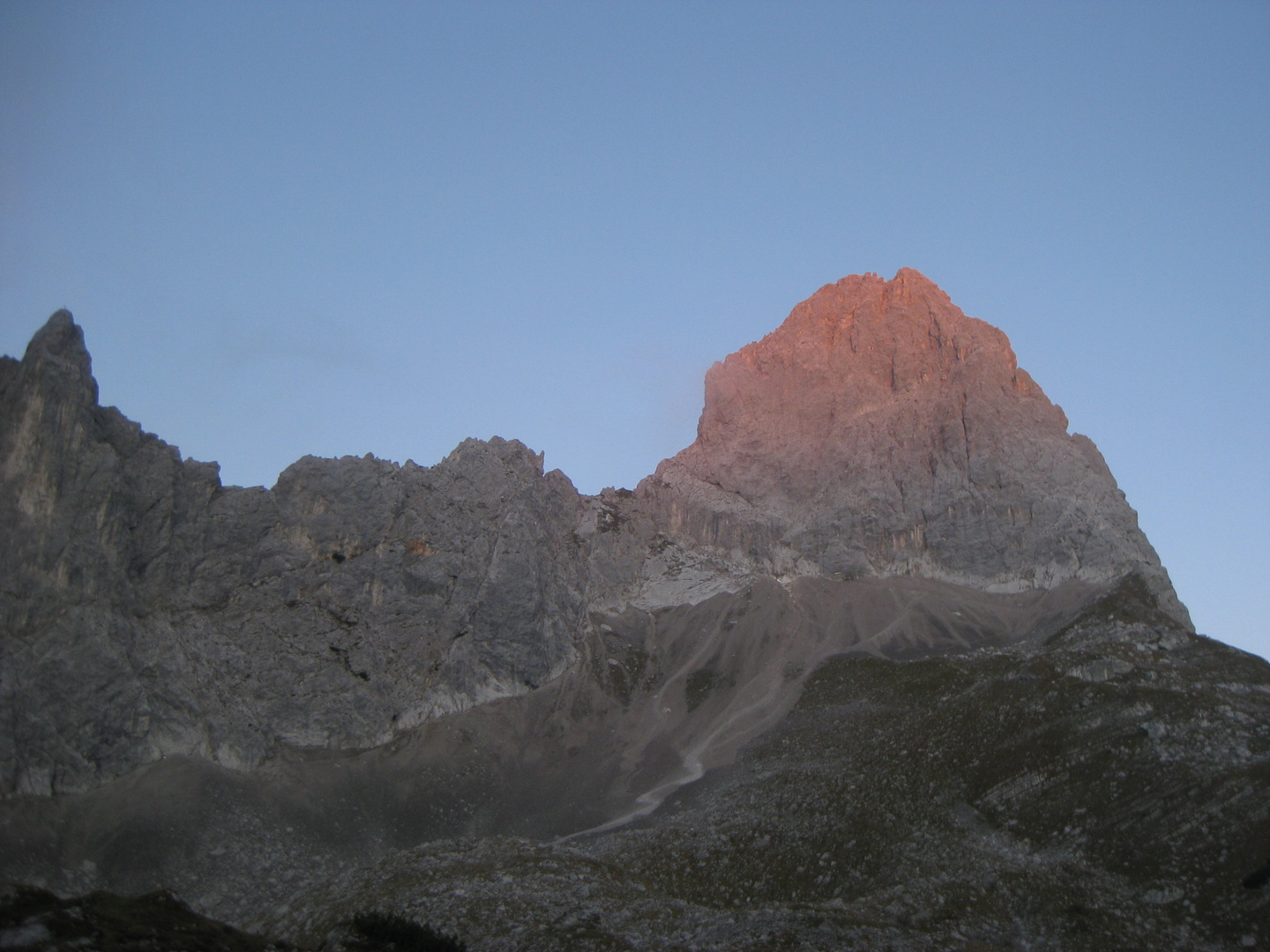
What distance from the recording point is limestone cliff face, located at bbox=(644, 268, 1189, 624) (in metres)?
134

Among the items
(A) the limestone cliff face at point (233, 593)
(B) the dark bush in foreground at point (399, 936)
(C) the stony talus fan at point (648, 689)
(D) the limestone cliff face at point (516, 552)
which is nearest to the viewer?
(B) the dark bush in foreground at point (399, 936)

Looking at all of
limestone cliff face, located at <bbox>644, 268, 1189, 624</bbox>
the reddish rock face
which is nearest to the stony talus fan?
limestone cliff face, located at <bbox>644, 268, 1189, 624</bbox>

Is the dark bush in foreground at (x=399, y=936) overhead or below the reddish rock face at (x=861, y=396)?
below

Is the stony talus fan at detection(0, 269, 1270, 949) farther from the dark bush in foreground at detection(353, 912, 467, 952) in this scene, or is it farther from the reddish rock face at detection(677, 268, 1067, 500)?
the reddish rock face at detection(677, 268, 1067, 500)

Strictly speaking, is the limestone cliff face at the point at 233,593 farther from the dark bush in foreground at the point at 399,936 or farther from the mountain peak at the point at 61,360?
the dark bush in foreground at the point at 399,936

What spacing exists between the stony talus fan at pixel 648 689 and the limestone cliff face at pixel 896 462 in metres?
0.60

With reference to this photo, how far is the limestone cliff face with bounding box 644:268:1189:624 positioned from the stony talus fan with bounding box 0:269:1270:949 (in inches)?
23.5

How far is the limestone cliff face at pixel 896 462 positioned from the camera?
Answer: 13412 cm

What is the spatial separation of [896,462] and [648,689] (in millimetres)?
53103

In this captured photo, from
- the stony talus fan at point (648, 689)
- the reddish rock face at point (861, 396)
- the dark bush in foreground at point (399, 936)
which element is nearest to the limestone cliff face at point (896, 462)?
the reddish rock face at point (861, 396)

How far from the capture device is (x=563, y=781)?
99.4 meters

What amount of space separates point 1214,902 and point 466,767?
6480cm

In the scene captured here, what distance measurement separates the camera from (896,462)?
489ft

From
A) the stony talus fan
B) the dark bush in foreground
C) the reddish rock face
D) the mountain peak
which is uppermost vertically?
the reddish rock face
